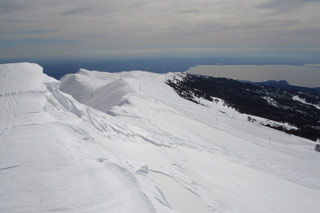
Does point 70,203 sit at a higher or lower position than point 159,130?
higher

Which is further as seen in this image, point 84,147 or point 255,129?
point 255,129

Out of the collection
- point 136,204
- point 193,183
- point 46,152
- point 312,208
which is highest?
point 46,152

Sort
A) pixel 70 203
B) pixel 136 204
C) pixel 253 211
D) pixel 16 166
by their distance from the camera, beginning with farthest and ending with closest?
1. pixel 253 211
2. pixel 16 166
3. pixel 136 204
4. pixel 70 203

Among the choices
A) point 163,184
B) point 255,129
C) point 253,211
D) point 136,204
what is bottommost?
point 255,129

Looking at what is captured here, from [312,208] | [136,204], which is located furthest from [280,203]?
[136,204]

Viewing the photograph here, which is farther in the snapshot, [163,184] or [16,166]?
[163,184]

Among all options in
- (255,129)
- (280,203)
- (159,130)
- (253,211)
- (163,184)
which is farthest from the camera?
(255,129)

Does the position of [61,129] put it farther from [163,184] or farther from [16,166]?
[163,184]

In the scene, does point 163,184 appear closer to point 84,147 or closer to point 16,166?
point 84,147

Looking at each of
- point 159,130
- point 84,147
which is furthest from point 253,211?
point 159,130
